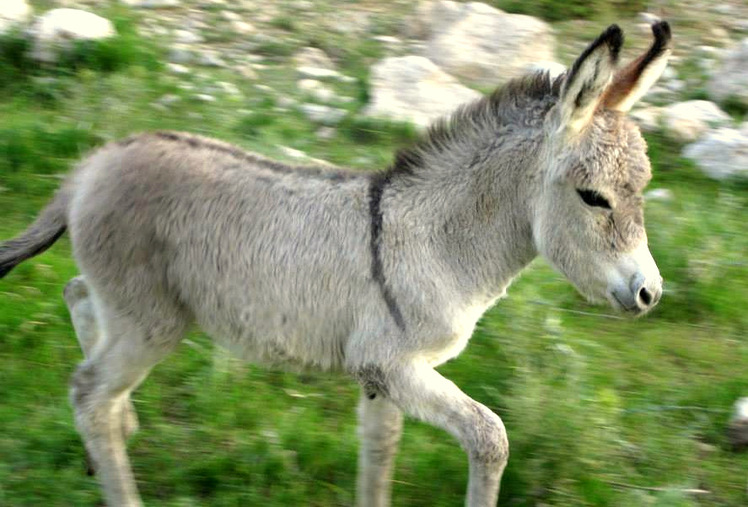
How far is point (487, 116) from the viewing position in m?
4.06

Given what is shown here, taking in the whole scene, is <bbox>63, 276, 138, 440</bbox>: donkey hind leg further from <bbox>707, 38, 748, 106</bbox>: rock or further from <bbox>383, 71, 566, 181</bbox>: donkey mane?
<bbox>707, 38, 748, 106</bbox>: rock

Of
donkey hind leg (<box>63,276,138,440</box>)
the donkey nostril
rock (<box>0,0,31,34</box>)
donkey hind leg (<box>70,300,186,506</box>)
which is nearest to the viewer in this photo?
the donkey nostril

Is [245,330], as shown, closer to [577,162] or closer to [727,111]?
[577,162]

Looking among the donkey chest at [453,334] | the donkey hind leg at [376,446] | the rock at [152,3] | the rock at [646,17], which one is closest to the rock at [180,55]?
the rock at [152,3]

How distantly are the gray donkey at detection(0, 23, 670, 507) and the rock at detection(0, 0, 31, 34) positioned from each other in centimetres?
378

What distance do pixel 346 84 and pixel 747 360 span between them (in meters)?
3.62

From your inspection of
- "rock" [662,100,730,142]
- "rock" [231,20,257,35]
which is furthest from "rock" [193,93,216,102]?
"rock" [662,100,730,142]

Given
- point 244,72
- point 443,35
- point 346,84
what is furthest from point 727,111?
point 244,72

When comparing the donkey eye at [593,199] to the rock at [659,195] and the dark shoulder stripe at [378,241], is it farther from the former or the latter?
the rock at [659,195]

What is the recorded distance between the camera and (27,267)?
561 centimetres

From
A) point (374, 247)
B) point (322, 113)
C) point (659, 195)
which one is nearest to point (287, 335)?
point (374, 247)

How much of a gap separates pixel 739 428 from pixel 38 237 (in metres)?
3.10

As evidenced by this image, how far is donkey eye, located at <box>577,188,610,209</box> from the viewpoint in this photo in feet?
12.4

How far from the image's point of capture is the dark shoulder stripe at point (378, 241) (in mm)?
3893
